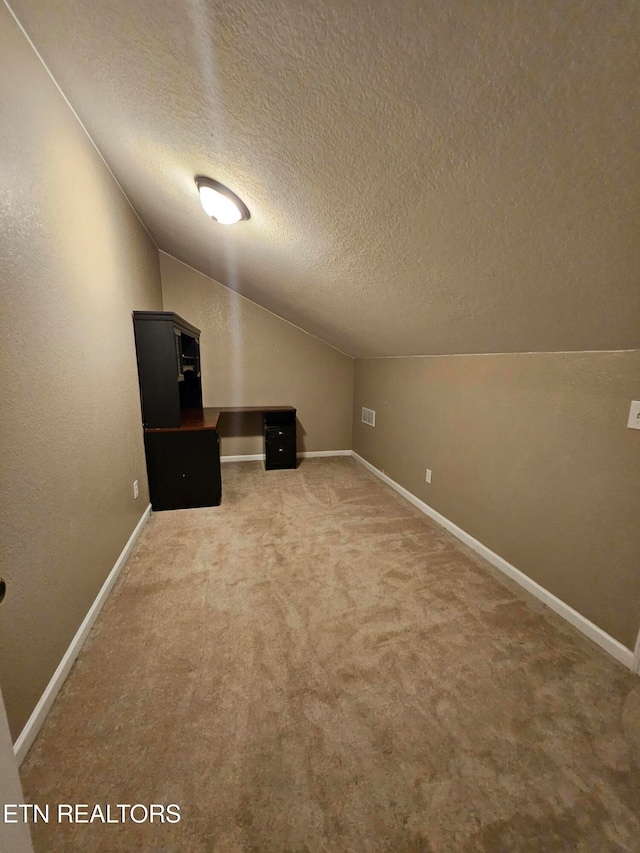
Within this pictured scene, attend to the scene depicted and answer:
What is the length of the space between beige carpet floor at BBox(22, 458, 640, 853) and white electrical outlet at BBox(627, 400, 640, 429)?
3.37 feet

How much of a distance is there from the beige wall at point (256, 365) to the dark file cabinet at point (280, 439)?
394 mm

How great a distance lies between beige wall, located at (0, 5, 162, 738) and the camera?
1061 mm

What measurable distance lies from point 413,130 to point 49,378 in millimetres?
1497

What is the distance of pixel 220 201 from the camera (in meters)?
1.63

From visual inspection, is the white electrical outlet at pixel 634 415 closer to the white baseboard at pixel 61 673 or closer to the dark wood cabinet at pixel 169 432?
the white baseboard at pixel 61 673

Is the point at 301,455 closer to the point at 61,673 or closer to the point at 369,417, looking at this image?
the point at 369,417

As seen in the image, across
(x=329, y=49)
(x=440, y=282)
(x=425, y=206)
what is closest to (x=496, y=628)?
(x=440, y=282)

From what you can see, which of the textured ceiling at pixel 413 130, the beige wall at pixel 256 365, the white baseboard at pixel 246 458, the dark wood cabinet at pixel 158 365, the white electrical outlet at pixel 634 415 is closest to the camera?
the textured ceiling at pixel 413 130

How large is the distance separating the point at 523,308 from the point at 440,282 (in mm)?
374

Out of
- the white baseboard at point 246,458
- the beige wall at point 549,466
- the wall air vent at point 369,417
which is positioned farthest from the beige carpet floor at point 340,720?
the white baseboard at point 246,458

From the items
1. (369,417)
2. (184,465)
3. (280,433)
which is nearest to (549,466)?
(369,417)

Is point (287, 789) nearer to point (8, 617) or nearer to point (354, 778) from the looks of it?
point (354, 778)

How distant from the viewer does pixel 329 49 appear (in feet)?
2.44

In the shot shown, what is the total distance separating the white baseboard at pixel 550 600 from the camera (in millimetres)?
1416
